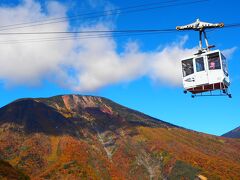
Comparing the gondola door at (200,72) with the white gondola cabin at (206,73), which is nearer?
the white gondola cabin at (206,73)

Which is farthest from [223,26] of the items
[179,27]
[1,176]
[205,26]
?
[1,176]

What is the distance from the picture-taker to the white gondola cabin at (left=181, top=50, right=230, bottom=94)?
3366cm

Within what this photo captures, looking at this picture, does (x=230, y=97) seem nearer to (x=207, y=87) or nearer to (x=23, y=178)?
(x=207, y=87)

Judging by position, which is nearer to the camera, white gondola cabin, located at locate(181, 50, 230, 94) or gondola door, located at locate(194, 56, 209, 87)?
white gondola cabin, located at locate(181, 50, 230, 94)

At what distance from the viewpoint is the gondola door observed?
3450 cm

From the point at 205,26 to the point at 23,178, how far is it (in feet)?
474

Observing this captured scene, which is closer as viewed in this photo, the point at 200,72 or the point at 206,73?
the point at 206,73

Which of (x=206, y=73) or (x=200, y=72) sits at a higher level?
(x=200, y=72)

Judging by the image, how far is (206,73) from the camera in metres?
34.6

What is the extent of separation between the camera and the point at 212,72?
34219 mm

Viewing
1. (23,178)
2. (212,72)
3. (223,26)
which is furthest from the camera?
(23,178)

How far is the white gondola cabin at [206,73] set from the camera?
33656 mm

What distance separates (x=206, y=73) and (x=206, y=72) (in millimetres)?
95

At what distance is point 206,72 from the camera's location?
113 ft
